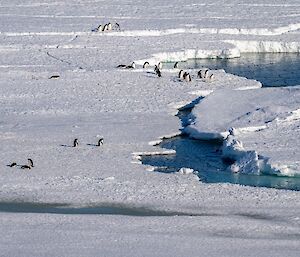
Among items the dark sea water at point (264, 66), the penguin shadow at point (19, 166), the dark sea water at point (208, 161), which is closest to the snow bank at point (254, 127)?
the dark sea water at point (208, 161)

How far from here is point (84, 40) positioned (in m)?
27.9

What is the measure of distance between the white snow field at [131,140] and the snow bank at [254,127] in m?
0.03

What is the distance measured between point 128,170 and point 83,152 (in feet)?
4.65

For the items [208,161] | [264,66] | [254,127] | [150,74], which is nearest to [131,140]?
[208,161]

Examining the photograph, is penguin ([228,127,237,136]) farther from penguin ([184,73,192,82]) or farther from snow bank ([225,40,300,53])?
snow bank ([225,40,300,53])

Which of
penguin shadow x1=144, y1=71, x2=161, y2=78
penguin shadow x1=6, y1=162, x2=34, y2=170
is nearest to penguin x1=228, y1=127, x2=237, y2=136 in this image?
penguin shadow x1=6, y1=162, x2=34, y2=170

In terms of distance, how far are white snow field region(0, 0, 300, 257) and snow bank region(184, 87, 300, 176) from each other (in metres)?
0.03

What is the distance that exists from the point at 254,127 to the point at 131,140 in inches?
92.4

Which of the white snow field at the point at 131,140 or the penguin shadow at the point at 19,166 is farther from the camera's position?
the penguin shadow at the point at 19,166

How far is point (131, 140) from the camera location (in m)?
16.3

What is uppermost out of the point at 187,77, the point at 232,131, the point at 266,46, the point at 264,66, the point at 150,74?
the point at 266,46

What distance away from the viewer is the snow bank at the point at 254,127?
14.5 m

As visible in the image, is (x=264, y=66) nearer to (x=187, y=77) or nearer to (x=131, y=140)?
(x=187, y=77)

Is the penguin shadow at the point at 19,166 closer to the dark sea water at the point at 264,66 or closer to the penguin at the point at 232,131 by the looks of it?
the penguin at the point at 232,131
